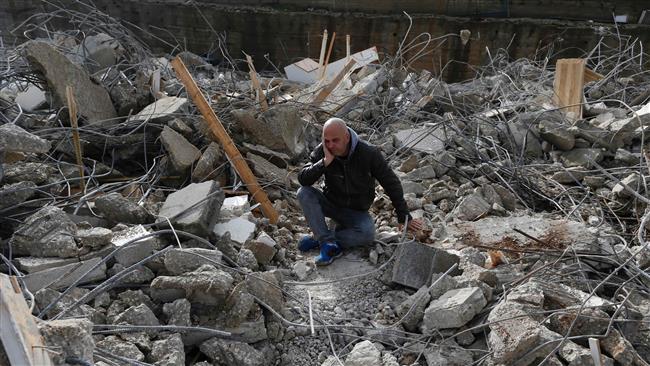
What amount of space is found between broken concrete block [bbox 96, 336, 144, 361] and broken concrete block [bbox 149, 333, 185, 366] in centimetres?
8

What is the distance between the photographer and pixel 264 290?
12.8ft

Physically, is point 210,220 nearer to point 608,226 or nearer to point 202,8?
point 608,226

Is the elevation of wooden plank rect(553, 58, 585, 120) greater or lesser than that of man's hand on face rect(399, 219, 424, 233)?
greater

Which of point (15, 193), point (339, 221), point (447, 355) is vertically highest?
point (15, 193)

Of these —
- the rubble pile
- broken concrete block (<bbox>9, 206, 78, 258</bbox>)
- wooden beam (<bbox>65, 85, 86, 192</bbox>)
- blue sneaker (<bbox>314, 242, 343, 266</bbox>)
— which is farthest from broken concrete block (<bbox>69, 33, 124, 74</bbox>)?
blue sneaker (<bbox>314, 242, 343, 266</bbox>)

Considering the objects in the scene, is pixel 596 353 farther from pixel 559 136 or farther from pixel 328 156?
pixel 559 136

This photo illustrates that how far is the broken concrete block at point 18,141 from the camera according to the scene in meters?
4.52

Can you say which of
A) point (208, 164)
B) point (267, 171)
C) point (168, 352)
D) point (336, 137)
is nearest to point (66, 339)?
point (168, 352)

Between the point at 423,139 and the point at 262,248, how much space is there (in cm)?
311

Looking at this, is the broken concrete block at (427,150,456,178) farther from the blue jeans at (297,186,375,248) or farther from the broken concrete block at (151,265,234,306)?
the broken concrete block at (151,265,234,306)

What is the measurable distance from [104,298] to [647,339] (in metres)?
3.40

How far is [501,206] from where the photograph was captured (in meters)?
5.69

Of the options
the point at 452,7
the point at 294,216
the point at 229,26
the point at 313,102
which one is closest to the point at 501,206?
the point at 294,216

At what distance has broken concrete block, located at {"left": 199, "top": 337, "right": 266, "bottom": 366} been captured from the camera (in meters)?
3.49
